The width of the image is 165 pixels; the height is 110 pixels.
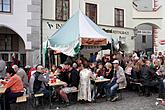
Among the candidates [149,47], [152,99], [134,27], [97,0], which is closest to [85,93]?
[152,99]

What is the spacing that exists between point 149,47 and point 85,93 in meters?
25.6

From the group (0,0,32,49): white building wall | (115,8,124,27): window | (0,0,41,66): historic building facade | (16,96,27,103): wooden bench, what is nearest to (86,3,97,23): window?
(115,8,124,27): window

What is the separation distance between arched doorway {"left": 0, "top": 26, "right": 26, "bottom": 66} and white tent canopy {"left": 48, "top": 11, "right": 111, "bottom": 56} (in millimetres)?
4610

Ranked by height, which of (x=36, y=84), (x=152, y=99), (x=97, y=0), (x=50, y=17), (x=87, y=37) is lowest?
(x=152, y=99)

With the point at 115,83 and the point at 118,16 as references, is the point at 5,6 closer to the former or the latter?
the point at 115,83

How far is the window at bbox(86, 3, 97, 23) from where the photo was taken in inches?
907

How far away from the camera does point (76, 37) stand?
44.0ft

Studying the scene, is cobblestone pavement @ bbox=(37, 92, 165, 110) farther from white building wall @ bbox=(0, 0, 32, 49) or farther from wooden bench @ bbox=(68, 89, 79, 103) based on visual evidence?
white building wall @ bbox=(0, 0, 32, 49)

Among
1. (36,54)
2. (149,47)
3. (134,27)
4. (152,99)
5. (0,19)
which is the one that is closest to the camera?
(152,99)

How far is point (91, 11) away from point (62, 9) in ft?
8.88

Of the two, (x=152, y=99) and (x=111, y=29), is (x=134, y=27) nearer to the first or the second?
(x=111, y=29)

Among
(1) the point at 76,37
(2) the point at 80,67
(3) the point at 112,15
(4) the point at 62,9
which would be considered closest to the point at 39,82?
(2) the point at 80,67

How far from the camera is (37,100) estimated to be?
10.9 metres

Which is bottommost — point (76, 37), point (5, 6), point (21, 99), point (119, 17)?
point (21, 99)
